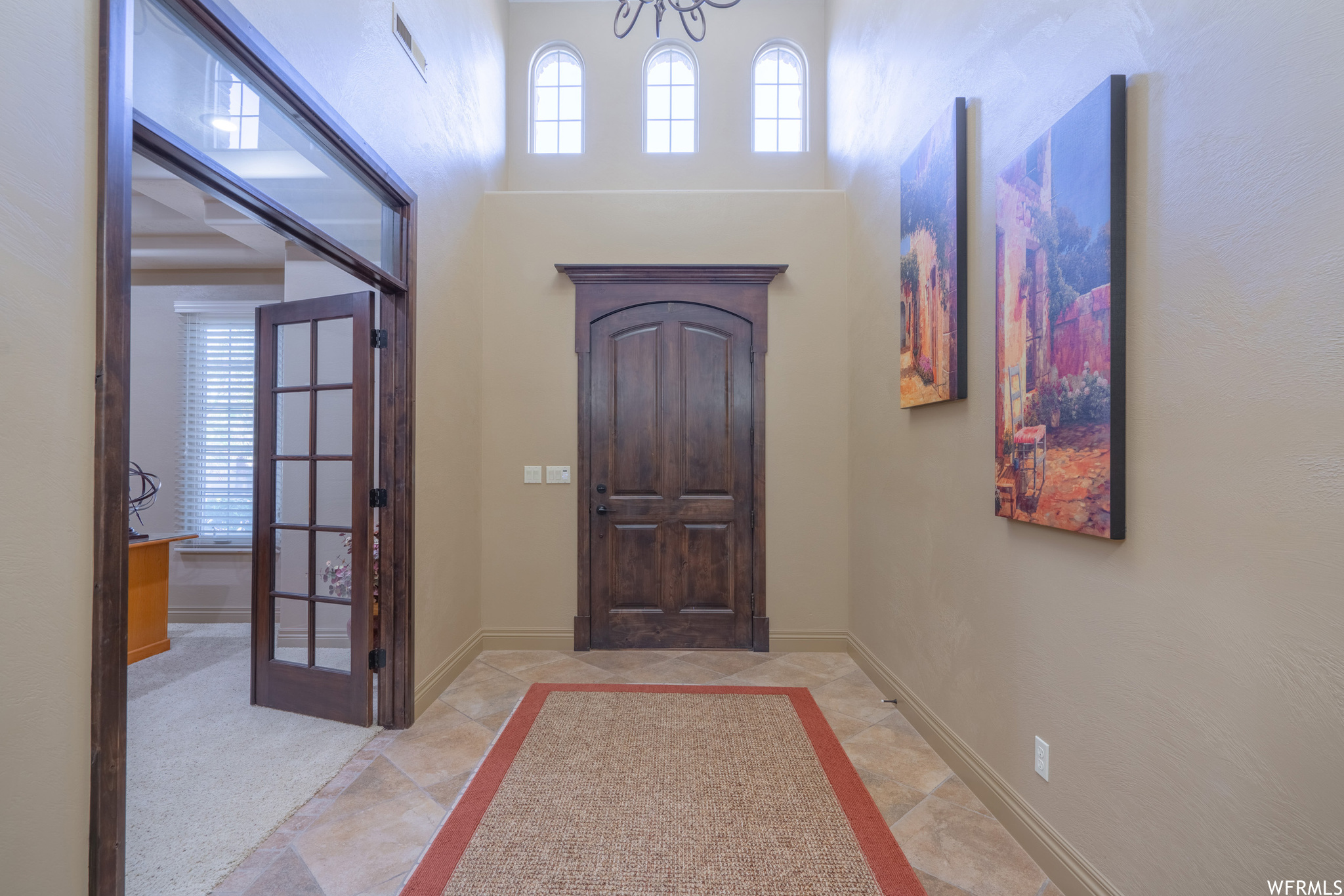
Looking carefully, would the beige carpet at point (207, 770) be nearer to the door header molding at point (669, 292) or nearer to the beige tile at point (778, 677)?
the beige tile at point (778, 677)

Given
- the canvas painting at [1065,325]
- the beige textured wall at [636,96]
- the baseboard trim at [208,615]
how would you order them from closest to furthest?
1. the canvas painting at [1065,325]
2. the beige textured wall at [636,96]
3. the baseboard trim at [208,615]

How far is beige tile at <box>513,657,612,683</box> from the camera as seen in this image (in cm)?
350

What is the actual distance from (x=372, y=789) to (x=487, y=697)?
0.91 metres

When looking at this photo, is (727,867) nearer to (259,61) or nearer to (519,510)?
(519,510)

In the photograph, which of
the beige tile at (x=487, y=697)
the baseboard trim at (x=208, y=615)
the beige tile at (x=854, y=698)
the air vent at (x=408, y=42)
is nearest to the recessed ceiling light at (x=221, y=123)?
the air vent at (x=408, y=42)

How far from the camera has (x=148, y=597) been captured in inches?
159

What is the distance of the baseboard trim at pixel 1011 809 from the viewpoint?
175 centimetres

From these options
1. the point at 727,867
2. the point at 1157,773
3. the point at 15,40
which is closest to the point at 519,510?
the point at 727,867

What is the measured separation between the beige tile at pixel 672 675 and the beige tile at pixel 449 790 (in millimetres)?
1185

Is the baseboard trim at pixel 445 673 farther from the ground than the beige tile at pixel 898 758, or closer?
farther from the ground

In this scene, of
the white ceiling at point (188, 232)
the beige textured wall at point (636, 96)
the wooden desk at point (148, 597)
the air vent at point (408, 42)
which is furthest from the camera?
the beige textured wall at point (636, 96)

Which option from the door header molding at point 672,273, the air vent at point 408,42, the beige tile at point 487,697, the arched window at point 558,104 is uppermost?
the arched window at point 558,104

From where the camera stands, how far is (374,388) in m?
2.87

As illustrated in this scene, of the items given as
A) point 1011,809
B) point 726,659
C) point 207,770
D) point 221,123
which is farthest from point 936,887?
point 221,123
